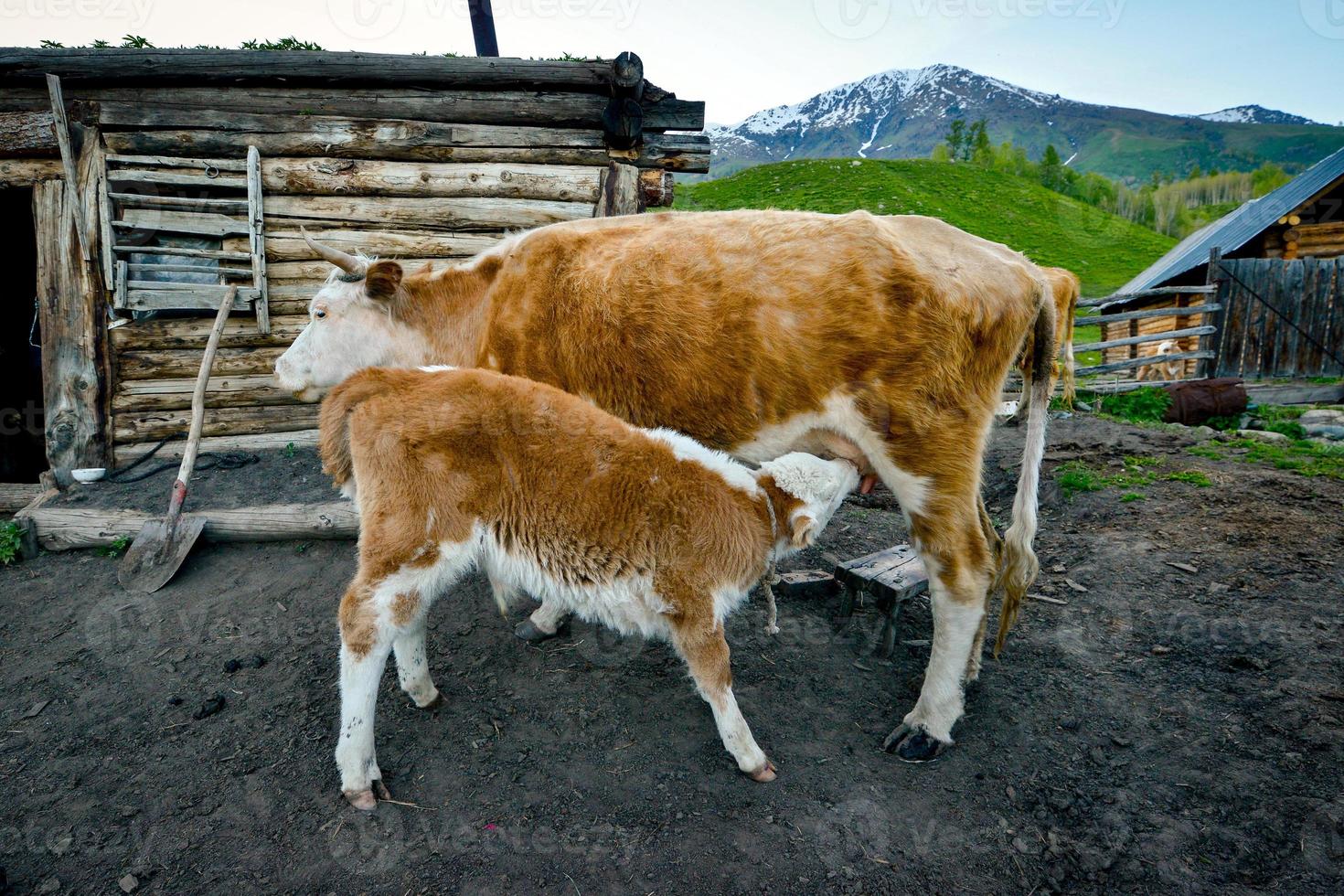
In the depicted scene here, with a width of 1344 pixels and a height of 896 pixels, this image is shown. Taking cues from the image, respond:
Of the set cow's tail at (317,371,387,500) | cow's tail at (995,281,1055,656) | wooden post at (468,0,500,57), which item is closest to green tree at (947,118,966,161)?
wooden post at (468,0,500,57)

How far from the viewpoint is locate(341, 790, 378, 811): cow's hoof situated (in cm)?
318

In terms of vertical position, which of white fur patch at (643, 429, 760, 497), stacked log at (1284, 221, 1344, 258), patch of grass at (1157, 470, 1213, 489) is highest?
stacked log at (1284, 221, 1344, 258)

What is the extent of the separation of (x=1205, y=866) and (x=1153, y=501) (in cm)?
438

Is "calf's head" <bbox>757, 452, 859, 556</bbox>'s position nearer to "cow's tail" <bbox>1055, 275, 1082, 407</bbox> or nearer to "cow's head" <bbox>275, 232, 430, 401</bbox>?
"cow's tail" <bbox>1055, 275, 1082, 407</bbox>

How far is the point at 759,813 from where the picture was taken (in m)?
3.21

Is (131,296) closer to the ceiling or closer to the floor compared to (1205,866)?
closer to the ceiling

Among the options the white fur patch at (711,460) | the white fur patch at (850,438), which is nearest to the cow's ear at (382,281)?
the white fur patch at (711,460)

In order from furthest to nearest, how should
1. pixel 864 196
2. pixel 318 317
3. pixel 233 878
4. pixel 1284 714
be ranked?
pixel 864 196
pixel 318 317
pixel 1284 714
pixel 233 878

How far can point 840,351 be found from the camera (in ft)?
12.5

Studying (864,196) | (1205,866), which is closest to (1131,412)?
(1205,866)

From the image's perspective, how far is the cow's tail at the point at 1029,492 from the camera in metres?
4.07

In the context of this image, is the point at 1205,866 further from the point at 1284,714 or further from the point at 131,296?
the point at 131,296

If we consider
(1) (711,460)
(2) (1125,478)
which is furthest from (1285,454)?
(1) (711,460)

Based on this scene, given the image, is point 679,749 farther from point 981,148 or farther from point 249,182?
point 981,148
